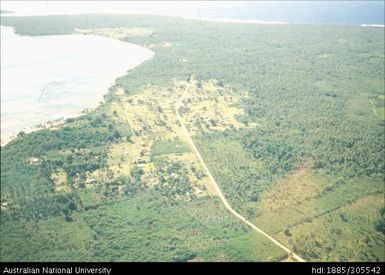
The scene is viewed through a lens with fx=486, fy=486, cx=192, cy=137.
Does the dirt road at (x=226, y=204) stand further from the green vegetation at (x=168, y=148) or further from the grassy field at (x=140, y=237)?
the green vegetation at (x=168, y=148)

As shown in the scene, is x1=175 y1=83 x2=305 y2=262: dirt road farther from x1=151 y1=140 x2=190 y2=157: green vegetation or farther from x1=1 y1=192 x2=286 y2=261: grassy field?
x1=151 y1=140 x2=190 y2=157: green vegetation

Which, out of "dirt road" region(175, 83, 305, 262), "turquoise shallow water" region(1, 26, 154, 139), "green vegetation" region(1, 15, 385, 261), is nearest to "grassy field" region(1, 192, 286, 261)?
"green vegetation" region(1, 15, 385, 261)

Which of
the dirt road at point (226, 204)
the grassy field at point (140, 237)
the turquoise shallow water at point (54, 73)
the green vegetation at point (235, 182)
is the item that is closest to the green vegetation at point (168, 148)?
the green vegetation at point (235, 182)

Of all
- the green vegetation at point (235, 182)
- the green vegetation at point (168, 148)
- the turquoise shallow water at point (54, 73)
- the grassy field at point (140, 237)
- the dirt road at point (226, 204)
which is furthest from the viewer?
the turquoise shallow water at point (54, 73)

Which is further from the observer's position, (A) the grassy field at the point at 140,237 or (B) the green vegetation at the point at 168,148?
(B) the green vegetation at the point at 168,148

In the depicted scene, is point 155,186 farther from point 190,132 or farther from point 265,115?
point 265,115

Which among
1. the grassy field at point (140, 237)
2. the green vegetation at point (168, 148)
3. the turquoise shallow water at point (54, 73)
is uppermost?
the turquoise shallow water at point (54, 73)

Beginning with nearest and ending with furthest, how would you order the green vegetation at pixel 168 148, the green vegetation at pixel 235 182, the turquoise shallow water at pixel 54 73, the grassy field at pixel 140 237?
the grassy field at pixel 140 237, the green vegetation at pixel 235 182, the green vegetation at pixel 168 148, the turquoise shallow water at pixel 54 73
